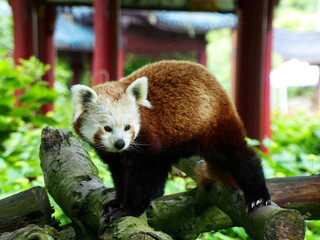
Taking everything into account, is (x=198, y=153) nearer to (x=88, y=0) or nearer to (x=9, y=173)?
(x=9, y=173)

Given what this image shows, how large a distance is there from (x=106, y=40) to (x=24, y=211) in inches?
112

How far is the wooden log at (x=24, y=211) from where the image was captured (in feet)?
7.11

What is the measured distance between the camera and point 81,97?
2.12 meters

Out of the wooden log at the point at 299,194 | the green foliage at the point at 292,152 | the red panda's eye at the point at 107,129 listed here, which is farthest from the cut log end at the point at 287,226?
the green foliage at the point at 292,152

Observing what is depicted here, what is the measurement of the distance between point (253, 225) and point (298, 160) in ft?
9.12

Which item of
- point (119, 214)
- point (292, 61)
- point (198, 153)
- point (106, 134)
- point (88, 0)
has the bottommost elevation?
point (292, 61)

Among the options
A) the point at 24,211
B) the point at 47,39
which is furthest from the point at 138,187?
the point at 47,39

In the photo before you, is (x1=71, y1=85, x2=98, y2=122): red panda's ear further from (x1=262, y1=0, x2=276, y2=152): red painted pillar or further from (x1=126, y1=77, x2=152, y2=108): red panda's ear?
(x1=262, y1=0, x2=276, y2=152): red painted pillar

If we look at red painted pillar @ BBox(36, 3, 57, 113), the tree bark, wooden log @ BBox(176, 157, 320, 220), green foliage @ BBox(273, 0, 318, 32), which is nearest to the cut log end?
the tree bark

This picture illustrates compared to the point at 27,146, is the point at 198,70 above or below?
above

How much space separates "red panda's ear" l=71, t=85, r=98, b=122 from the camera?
2082 mm

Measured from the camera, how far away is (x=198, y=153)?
7.52 feet

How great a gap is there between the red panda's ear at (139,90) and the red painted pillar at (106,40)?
250 cm

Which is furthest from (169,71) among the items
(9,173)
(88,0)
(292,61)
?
(292,61)
